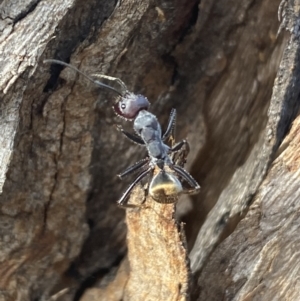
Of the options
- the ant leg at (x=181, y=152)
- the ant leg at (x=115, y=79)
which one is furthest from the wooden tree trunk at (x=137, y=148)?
the ant leg at (x=181, y=152)

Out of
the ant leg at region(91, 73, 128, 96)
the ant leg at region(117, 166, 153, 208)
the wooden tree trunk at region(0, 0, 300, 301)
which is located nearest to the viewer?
the wooden tree trunk at region(0, 0, 300, 301)

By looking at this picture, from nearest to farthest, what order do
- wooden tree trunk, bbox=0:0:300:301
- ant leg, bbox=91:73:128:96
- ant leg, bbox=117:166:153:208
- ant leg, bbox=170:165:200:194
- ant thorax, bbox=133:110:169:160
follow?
1. wooden tree trunk, bbox=0:0:300:301
2. ant leg, bbox=91:73:128:96
3. ant leg, bbox=117:166:153:208
4. ant leg, bbox=170:165:200:194
5. ant thorax, bbox=133:110:169:160

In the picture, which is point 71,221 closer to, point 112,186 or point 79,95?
point 112,186

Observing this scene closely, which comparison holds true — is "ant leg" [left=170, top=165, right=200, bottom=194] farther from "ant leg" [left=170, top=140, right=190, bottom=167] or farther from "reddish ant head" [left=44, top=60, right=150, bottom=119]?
"reddish ant head" [left=44, top=60, right=150, bottom=119]

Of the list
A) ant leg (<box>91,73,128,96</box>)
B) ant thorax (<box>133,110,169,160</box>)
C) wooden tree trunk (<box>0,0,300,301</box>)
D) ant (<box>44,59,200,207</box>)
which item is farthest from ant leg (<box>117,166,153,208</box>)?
ant leg (<box>91,73,128,96</box>)

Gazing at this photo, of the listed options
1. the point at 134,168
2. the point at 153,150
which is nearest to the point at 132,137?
the point at 134,168

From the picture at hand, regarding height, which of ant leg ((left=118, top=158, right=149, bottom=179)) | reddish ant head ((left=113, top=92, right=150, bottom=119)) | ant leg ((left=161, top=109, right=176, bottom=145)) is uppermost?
reddish ant head ((left=113, top=92, right=150, bottom=119))
